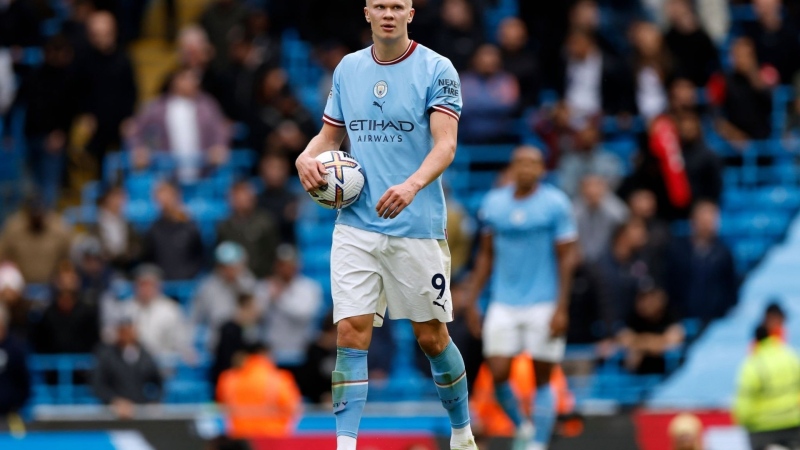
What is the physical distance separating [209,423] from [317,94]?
24.2ft

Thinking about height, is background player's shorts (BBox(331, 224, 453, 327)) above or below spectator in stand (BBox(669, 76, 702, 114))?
below

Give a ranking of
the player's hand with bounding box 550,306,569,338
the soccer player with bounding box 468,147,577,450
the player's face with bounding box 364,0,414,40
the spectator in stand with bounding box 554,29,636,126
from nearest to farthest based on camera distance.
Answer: the player's face with bounding box 364,0,414,40 < the player's hand with bounding box 550,306,569,338 < the soccer player with bounding box 468,147,577,450 < the spectator in stand with bounding box 554,29,636,126

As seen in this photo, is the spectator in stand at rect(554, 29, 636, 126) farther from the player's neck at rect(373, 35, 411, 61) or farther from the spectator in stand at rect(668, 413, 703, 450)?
the player's neck at rect(373, 35, 411, 61)

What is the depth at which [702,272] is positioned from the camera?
61.1ft

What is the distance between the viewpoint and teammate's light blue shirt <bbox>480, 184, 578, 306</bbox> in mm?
14289

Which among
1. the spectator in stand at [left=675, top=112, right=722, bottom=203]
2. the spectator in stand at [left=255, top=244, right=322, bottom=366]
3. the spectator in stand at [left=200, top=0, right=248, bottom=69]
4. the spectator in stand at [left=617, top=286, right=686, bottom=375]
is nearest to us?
the spectator in stand at [left=617, top=286, right=686, bottom=375]

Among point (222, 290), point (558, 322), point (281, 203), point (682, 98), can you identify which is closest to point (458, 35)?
point (682, 98)

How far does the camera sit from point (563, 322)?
1406 cm

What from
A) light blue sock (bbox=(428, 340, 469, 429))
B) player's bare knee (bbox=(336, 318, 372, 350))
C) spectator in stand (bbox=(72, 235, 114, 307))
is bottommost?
spectator in stand (bbox=(72, 235, 114, 307))

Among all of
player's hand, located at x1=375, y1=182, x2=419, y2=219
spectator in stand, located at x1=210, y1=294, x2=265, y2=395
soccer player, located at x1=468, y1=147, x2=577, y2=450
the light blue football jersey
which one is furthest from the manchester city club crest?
spectator in stand, located at x1=210, y1=294, x2=265, y2=395

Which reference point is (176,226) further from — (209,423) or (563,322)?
(563,322)

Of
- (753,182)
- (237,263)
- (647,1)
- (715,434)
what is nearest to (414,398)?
(237,263)

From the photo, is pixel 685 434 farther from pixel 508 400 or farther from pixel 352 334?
pixel 352 334

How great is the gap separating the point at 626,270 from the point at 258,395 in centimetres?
447
